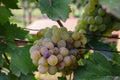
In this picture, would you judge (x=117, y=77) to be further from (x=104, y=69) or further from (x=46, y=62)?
(x=46, y=62)

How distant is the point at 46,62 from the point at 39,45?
0.04 metres

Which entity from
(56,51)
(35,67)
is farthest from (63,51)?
(35,67)

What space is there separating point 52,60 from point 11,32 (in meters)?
0.21

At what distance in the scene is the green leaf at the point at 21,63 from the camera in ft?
2.14

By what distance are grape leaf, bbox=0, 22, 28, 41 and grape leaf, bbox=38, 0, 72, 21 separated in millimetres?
164

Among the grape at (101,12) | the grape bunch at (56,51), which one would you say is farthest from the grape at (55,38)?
the grape at (101,12)

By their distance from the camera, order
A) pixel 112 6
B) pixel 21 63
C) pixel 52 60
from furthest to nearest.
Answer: pixel 21 63 → pixel 52 60 → pixel 112 6

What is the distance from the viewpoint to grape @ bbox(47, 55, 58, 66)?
21.7 inches

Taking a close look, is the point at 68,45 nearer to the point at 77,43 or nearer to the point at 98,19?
the point at 77,43

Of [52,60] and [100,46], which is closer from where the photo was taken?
[52,60]

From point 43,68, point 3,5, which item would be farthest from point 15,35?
point 43,68

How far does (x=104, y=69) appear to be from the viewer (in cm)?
62

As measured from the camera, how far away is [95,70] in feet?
2.01

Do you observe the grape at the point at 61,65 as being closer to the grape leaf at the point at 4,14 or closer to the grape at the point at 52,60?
the grape at the point at 52,60
